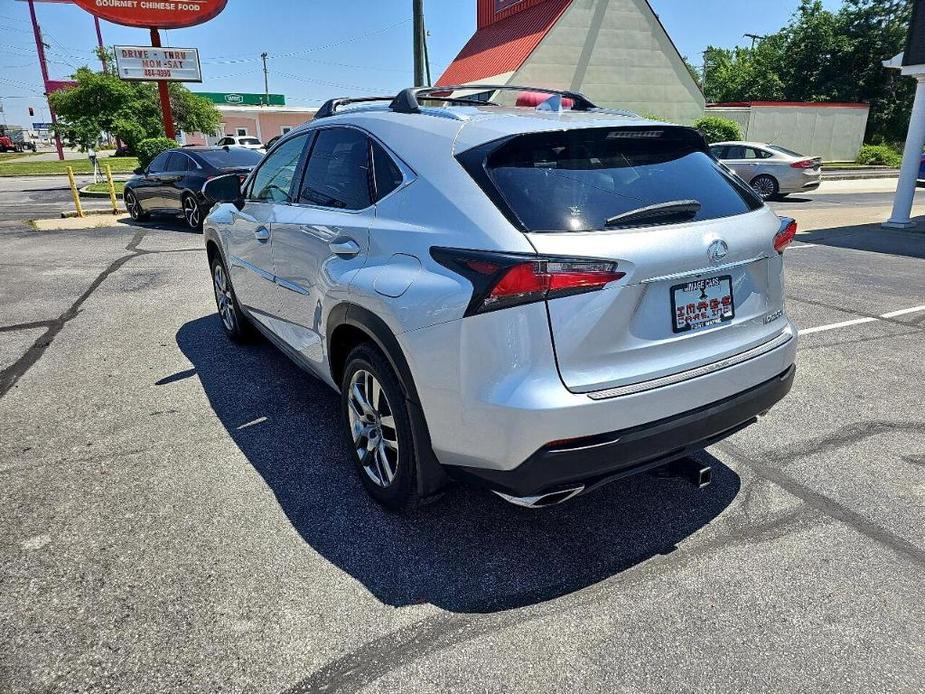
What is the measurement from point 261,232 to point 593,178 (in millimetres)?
2405

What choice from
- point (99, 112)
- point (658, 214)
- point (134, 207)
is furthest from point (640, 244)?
point (99, 112)

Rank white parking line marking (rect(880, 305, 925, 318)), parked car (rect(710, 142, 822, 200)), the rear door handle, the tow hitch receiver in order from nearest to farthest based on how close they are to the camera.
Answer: the tow hitch receiver, the rear door handle, white parking line marking (rect(880, 305, 925, 318)), parked car (rect(710, 142, 822, 200))

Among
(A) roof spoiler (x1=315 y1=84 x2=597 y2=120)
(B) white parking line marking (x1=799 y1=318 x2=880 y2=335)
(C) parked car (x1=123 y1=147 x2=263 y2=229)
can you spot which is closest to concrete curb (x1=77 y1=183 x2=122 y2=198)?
(C) parked car (x1=123 y1=147 x2=263 y2=229)

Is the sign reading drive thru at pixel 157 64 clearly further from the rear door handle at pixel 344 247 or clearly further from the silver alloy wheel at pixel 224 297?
the rear door handle at pixel 344 247

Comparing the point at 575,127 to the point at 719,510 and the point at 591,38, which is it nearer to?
the point at 719,510

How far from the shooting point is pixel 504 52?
28953 millimetres

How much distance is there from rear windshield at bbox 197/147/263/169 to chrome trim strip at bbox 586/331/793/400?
A: 11169mm

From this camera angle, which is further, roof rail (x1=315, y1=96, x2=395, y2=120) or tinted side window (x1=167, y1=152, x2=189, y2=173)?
tinted side window (x1=167, y1=152, x2=189, y2=173)

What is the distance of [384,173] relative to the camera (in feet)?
9.71

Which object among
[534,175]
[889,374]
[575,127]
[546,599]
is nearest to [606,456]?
[546,599]

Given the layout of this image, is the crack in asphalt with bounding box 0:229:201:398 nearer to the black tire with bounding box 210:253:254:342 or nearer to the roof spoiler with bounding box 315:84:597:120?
the black tire with bounding box 210:253:254:342

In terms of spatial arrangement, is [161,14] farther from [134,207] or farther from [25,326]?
[25,326]

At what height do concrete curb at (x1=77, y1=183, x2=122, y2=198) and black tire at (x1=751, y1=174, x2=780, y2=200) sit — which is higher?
black tire at (x1=751, y1=174, x2=780, y2=200)

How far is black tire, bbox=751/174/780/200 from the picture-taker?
18.2 m
